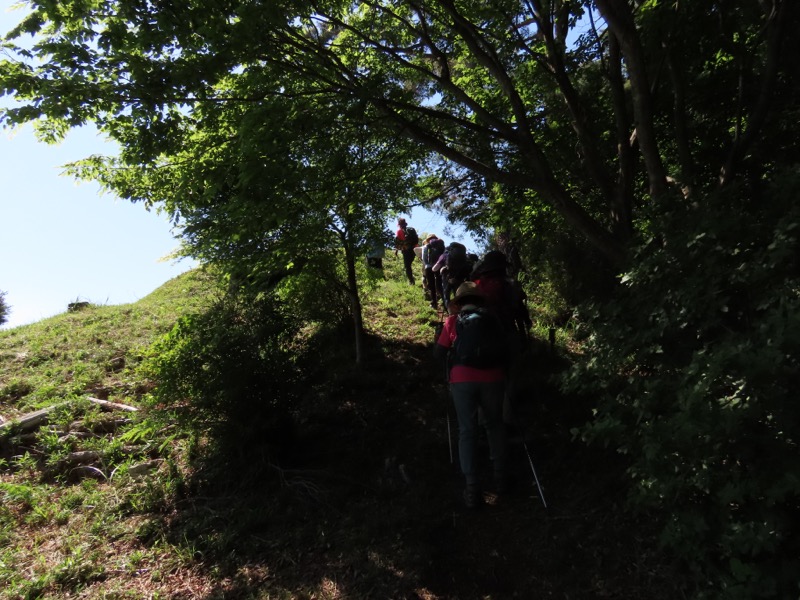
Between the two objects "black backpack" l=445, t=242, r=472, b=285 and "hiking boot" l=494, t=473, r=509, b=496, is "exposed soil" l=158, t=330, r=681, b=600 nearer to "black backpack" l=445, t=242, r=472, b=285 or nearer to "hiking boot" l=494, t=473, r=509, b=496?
"hiking boot" l=494, t=473, r=509, b=496

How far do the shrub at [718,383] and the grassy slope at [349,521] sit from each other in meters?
0.83

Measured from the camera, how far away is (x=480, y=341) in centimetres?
423

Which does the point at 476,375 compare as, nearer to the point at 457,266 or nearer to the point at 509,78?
the point at 457,266

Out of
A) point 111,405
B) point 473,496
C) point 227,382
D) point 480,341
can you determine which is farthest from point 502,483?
point 111,405

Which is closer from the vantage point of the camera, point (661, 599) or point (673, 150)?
point (661, 599)

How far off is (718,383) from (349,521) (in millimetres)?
3359

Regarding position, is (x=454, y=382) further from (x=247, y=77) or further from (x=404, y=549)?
(x=247, y=77)

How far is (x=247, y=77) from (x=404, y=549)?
4.87 metres

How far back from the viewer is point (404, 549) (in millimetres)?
4062

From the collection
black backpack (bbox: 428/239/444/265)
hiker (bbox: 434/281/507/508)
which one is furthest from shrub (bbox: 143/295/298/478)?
black backpack (bbox: 428/239/444/265)

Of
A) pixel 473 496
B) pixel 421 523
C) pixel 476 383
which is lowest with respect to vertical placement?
pixel 421 523

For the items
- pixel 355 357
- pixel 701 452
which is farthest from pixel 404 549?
pixel 355 357

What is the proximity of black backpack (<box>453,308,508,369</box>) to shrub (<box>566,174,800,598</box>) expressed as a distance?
815 millimetres

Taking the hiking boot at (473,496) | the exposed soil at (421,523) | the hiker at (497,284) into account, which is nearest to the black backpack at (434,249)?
the exposed soil at (421,523)
